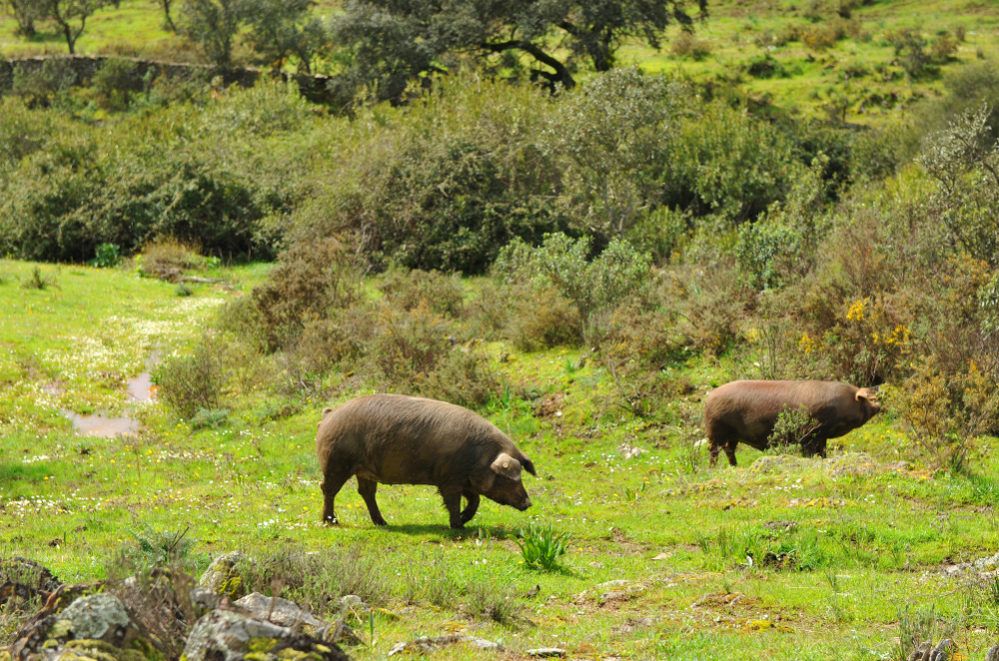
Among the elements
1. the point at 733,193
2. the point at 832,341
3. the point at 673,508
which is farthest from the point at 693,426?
the point at 733,193

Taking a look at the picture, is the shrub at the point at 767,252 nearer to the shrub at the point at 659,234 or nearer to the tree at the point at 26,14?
the shrub at the point at 659,234

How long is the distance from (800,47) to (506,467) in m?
63.1

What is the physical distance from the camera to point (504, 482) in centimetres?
1527

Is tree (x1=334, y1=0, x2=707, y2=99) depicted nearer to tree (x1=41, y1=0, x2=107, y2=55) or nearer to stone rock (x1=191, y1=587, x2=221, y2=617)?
tree (x1=41, y1=0, x2=107, y2=55)

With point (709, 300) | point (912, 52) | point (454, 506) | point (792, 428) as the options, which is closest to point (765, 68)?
point (912, 52)

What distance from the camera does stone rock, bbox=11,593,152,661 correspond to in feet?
26.2

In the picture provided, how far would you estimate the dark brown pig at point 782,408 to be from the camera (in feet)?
63.6

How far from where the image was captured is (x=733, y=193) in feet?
146

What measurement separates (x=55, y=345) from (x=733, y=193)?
26303mm

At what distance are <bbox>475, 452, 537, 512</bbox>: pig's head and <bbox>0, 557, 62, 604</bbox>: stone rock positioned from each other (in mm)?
6382

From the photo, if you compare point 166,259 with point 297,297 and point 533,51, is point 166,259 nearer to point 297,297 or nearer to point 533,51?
point 297,297

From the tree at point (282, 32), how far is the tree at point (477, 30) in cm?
1037

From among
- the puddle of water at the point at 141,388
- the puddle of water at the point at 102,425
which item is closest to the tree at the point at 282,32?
the puddle of water at the point at 141,388

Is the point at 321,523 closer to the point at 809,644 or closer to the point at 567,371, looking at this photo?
the point at 809,644
